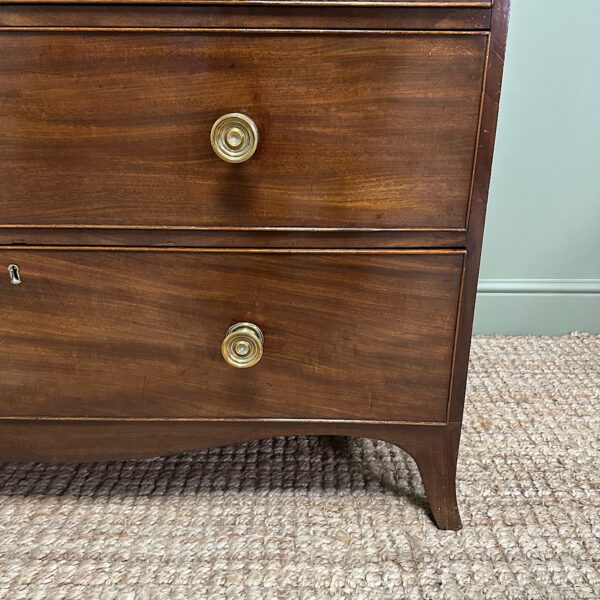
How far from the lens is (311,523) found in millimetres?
775

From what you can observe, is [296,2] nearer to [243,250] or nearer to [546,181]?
[243,250]

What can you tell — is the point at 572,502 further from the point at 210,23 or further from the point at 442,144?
the point at 210,23

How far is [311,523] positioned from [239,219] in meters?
0.38

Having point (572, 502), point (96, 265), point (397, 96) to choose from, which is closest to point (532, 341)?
point (572, 502)

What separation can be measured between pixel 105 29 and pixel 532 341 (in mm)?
986

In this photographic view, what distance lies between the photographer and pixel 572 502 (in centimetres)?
82

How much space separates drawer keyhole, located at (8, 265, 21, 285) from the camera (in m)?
0.65

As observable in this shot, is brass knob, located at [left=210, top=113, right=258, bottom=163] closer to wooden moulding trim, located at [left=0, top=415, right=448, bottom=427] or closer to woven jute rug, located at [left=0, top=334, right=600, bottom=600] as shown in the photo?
wooden moulding trim, located at [left=0, top=415, right=448, bottom=427]

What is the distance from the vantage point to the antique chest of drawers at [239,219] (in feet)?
1.90

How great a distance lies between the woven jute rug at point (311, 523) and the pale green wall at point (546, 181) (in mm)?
337

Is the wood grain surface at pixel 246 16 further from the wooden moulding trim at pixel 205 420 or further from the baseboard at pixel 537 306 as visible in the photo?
the baseboard at pixel 537 306

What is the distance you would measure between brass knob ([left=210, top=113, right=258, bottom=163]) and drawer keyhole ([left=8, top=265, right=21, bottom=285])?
241 millimetres

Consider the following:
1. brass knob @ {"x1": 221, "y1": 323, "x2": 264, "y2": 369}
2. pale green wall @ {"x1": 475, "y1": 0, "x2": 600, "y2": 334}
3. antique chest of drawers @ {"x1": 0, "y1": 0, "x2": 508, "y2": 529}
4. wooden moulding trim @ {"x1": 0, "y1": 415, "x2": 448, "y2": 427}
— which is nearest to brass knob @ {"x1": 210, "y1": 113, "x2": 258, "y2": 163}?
antique chest of drawers @ {"x1": 0, "y1": 0, "x2": 508, "y2": 529}

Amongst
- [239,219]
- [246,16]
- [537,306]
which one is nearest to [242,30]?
[246,16]
